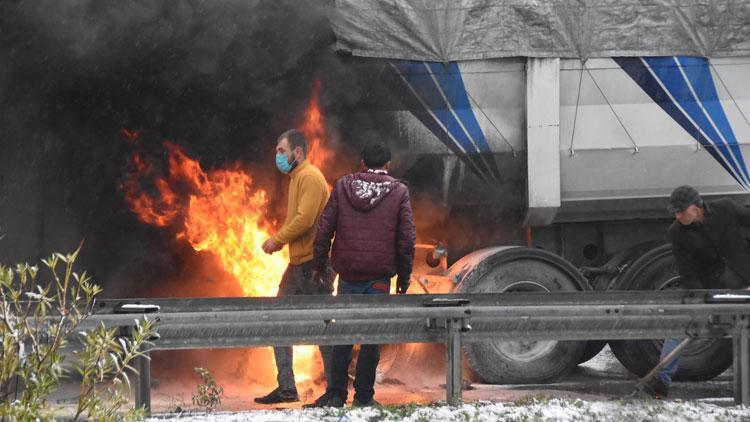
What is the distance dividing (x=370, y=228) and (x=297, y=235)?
70 cm

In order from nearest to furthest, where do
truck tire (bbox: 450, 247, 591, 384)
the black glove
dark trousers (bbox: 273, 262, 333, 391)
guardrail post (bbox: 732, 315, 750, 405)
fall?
guardrail post (bbox: 732, 315, 750, 405) < the black glove < dark trousers (bbox: 273, 262, 333, 391) < truck tire (bbox: 450, 247, 591, 384)

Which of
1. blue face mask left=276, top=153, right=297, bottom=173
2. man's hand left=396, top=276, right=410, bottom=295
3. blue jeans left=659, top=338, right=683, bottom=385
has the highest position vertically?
blue face mask left=276, top=153, right=297, bottom=173

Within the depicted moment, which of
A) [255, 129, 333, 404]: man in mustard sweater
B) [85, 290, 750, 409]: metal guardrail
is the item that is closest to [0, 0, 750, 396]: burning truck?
[255, 129, 333, 404]: man in mustard sweater

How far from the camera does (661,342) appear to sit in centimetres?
866

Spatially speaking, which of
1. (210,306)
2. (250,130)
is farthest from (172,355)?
(210,306)

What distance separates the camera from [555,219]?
8.99m

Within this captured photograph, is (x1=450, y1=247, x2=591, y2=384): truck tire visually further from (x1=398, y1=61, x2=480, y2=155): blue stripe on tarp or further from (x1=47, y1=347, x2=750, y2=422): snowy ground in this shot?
(x1=398, y1=61, x2=480, y2=155): blue stripe on tarp

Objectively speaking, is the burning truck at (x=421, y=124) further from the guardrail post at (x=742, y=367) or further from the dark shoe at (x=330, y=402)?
the guardrail post at (x=742, y=367)

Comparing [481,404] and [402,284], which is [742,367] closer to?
[481,404]

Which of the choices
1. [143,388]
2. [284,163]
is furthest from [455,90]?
[143,388]

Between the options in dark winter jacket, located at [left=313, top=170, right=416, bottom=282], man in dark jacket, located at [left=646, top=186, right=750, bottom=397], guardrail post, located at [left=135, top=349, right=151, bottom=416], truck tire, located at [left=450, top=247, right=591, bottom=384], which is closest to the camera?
guardrail post, located at [left=135, top=349, right=151, bottom=416]

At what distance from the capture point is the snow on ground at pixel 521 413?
17.4 feet

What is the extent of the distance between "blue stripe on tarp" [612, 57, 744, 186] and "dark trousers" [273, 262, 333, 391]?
3.28 meters

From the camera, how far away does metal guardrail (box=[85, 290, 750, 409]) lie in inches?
222
